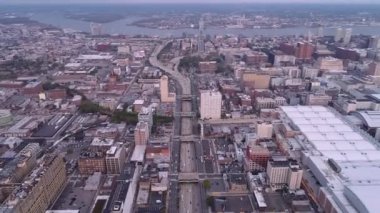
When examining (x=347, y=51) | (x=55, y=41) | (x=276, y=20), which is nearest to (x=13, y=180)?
(x=347, y=51)

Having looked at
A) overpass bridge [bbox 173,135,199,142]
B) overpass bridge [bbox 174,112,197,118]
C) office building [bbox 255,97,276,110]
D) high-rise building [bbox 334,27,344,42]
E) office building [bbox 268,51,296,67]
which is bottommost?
overpass bridge [bbox 173,135,199,142]

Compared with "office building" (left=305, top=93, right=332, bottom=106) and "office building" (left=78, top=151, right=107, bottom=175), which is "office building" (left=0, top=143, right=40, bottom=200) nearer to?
"office building" (left=78, top=151, right=107, bottom=175)

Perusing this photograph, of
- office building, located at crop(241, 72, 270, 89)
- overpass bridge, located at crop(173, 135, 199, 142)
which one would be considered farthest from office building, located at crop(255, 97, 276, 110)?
overpass bridge, located at crop(173, 135, 199, 142)

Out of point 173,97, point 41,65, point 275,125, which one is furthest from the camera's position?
point 41,65

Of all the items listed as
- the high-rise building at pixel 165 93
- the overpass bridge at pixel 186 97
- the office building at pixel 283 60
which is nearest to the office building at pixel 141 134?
the high-rise building at pixel 165 93

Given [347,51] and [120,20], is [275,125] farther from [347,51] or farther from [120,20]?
[120,20]
